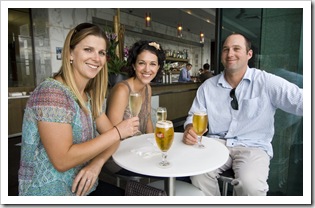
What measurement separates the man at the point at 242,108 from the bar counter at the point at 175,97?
2.89 metres

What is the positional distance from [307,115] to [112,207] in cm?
133

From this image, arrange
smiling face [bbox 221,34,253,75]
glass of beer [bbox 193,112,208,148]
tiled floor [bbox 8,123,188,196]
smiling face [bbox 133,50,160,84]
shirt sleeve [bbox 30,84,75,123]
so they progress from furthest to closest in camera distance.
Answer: tiled floor [bbox 8,123,188,196]
smiling face [bbox 133,50,160,84]
smiling face [bbox 221,34,253,75]
glass of beer [bbox 193,112,208,148]
shirt sleeve [bbox 30,84,75,123]

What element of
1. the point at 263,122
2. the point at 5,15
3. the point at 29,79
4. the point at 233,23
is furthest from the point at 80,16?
the point at 263,122

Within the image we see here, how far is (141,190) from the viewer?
119cm

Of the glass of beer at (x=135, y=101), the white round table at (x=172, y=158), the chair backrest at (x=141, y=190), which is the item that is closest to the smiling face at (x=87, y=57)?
the glass of beer at (x=135, y=101)

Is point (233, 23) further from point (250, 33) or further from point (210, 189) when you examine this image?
point (210, 189)

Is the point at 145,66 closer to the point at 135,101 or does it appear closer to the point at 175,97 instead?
the point at 135,101

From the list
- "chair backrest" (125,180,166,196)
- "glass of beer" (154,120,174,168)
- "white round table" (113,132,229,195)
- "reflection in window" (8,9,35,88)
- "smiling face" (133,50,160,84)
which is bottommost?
"chair backrest" (125,180,166,196)

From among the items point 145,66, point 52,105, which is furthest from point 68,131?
point 145,66

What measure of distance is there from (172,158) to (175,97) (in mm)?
4493

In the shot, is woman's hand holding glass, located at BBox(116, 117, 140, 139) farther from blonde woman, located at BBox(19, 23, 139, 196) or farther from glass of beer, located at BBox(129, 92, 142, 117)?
glass of beer, located at BBox(129, 92, 142, 117)

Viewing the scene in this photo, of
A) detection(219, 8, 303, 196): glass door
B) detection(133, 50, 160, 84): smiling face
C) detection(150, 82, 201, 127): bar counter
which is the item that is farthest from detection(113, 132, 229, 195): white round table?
detection(150, 82, 201, 127): bar counter

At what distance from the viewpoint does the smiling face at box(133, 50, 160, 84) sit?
200 cm

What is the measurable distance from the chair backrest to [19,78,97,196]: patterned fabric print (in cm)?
31
